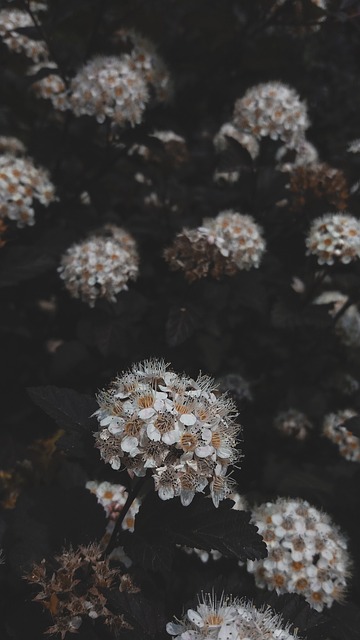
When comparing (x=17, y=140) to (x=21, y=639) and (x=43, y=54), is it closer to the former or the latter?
(x=43, y=54)

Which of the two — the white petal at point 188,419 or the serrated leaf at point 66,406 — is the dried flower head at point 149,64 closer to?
the serrated leaf at point 66,406

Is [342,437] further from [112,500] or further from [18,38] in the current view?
[18,38]

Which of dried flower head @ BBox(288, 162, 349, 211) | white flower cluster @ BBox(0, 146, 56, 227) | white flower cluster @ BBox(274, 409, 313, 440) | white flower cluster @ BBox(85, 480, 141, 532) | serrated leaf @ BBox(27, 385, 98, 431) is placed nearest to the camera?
serrated leaf @ BBox(27, 385, 98, 431)

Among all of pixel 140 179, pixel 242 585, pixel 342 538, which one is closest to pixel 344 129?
pixel 140 179

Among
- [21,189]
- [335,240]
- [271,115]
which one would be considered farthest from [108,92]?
[335,240]

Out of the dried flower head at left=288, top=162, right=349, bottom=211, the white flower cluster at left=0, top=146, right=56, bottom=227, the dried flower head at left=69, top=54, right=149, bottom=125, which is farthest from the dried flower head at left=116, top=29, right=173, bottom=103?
the dried flower head at left=288, top=162, right=349, bottom=211

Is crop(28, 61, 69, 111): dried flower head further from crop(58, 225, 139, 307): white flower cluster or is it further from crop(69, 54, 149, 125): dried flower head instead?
crop(58, 225, 139, 307): white flower cluster
